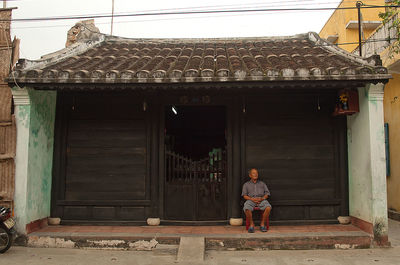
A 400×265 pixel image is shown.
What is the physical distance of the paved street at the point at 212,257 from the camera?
19.3ft

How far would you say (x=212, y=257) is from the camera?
6152mm

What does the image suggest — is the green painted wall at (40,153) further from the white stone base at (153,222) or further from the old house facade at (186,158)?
the white stone base at (153,222)

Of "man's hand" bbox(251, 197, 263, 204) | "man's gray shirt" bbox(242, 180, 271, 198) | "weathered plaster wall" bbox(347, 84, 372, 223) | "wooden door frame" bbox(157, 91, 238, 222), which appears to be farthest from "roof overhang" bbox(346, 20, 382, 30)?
"man's hand" bbox(251, 197, 263, 204)

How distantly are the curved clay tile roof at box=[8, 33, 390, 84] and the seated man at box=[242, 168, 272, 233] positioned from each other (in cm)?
242

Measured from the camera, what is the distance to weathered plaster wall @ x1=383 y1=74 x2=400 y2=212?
9969mm

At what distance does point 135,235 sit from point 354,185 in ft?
16.9

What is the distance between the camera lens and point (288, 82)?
21.0 ft

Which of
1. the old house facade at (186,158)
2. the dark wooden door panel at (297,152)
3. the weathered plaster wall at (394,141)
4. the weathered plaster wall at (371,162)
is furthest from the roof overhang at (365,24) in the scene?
the weathered plaster wall at (371,162)

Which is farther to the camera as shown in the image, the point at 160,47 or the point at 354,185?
the point at 160,47

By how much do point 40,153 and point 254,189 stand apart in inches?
197

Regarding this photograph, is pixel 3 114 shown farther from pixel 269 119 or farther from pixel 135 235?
pixel 269 119

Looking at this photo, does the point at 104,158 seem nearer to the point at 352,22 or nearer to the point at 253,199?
the point at 253,199

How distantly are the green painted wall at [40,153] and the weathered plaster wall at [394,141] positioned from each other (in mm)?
10018

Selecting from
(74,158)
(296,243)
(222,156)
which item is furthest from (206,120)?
(296,243)
